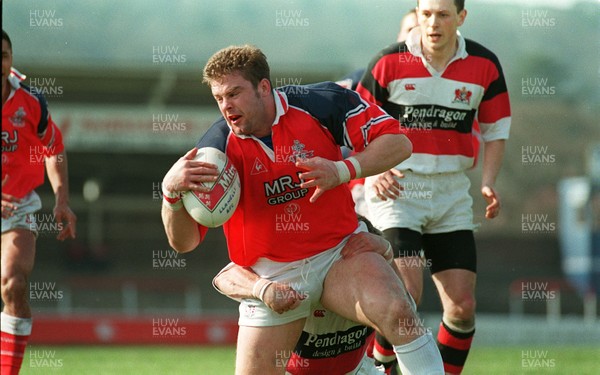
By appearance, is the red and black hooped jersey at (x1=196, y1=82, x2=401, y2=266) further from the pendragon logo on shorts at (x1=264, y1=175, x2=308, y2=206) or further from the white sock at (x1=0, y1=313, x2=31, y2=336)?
the white sock at (x1=0, y1=313, x2=31, y2=336)

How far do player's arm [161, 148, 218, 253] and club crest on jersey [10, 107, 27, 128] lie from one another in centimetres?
215

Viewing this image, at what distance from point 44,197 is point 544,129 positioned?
3972 cm

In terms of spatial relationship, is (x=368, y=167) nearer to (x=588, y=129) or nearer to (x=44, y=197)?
(x=44, y=197)

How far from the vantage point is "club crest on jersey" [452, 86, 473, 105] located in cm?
671

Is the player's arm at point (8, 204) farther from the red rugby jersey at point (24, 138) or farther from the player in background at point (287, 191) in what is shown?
the player in background at point (287, 191)

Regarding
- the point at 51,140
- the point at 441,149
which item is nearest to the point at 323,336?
the point at 441,149

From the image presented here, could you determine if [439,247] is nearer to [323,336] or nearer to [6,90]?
[323,336]

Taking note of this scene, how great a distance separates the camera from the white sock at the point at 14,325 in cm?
635

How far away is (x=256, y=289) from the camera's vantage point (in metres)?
5.24

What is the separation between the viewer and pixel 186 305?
2641cm

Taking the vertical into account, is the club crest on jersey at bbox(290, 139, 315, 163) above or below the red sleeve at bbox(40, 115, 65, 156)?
above

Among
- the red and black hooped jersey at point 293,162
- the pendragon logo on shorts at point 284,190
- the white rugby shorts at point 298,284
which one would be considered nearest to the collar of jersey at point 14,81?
the red and black hooped jersey at point 293,162

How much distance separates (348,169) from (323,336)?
115cm

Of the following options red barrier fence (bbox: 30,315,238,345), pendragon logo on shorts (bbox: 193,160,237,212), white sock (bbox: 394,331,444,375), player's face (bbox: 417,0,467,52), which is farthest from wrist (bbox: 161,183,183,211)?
red barrier fence (bbox: 30,315,238,345)
